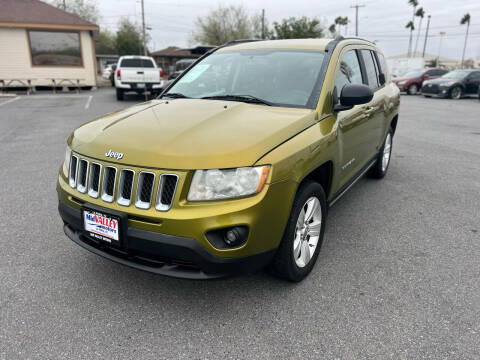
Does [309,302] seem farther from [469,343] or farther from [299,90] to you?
[299,90]

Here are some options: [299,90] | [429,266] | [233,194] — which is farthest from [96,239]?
[429,266]

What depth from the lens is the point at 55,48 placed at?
65.8ft

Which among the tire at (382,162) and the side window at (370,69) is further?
the tire at (382,162)

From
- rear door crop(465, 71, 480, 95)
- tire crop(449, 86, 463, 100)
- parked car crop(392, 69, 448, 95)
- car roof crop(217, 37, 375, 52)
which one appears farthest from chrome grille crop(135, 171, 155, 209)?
parked car crop(392, 69, 448, 95)

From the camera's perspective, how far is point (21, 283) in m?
2.88

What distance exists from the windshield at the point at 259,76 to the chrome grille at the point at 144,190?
1.36 metres

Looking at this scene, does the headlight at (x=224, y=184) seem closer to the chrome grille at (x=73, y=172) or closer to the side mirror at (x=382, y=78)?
the chrome grille at (x=73, y=172)

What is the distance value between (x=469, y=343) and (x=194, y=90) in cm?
298

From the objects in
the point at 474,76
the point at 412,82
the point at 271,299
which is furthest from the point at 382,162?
the point at 412,82

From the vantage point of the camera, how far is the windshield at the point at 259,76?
3.22 m

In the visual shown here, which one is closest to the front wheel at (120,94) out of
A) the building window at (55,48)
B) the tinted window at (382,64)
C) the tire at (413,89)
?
the building window at (55,48)

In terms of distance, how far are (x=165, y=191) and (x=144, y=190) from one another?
14cm

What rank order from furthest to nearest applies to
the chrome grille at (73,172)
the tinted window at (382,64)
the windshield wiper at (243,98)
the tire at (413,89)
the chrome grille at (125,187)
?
the tire at (413,89)
the tinted window at (382,64)
the windshield wiper at (243,98)
the chrome grille at (73,172)
the chrome grille at (125,187)

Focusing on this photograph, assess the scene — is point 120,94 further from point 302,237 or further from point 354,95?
point 302,237
